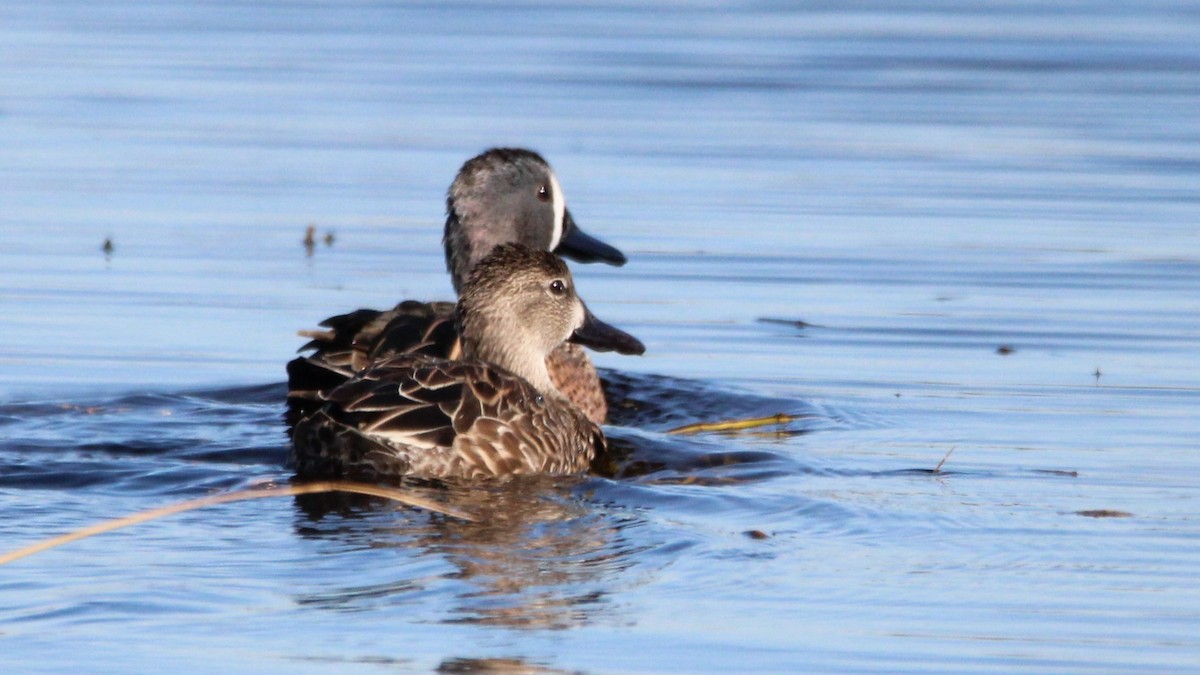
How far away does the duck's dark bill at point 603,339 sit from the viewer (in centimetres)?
941

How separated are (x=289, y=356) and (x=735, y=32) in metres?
14.0

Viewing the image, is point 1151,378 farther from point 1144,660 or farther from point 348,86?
point 348,86

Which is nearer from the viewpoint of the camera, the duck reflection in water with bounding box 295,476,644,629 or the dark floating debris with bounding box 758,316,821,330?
the duck reflection in water with bounding box 295,476,644,629

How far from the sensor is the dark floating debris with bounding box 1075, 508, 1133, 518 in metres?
7.39

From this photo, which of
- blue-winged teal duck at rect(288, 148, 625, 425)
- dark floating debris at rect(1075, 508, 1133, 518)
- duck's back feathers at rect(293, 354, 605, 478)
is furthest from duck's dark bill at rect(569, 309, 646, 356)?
dark floating debris at rect(1075, 508, 1133, 518)

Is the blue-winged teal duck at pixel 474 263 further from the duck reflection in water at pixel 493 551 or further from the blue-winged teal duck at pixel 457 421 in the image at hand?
the duck reflection in water at pixel 493 551

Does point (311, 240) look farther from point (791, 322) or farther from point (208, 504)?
point (208, 504)

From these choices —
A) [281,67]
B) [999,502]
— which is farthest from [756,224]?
[281,67]

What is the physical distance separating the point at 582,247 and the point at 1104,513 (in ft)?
14.1

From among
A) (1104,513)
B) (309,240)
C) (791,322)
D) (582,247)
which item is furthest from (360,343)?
(309,240)

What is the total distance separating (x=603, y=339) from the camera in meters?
9.48

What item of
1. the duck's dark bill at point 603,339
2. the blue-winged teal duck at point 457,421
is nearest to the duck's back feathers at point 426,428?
the blue-winged teal duck at point 457,421

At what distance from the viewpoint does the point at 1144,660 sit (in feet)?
18.8

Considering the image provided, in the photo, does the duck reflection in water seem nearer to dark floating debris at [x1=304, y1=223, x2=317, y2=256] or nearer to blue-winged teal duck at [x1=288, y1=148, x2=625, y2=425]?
blue-winged teal duck at [x1=288, y1=148, x2=625, y2=425]
